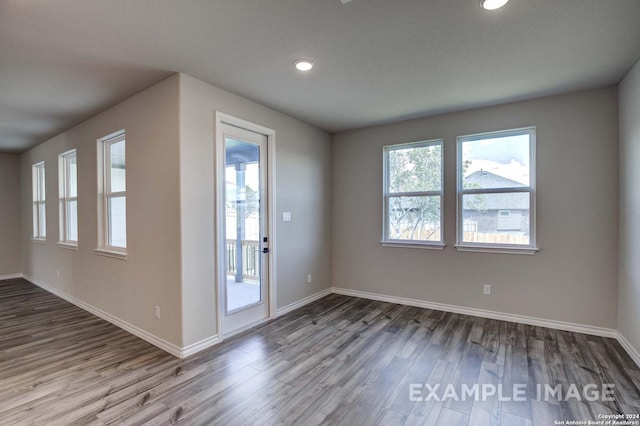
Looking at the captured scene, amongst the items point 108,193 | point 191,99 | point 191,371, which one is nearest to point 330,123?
point 191,99

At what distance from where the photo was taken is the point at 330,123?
175 inches

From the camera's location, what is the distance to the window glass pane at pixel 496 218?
359cm

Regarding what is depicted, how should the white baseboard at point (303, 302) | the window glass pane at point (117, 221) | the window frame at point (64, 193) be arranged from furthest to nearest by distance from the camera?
the window frame at point (64, 193) → the white baseboard at point (303, 302) → the window glass pane at point (117, 221)

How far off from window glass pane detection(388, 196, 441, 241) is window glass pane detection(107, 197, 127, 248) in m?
3.52

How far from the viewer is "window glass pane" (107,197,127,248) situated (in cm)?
368

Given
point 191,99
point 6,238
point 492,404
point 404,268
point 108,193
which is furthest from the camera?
point 6,238

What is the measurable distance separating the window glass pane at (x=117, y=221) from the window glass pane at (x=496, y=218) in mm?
4226

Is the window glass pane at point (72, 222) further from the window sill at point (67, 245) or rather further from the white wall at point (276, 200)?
the white wall at point (276, 200)

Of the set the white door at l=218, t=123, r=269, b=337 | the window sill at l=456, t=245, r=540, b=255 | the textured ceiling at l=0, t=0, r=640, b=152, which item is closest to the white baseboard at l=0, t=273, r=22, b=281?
the textured ceiling at l=0, t=0, r=640, b=152

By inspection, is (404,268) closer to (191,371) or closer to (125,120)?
(191,371)

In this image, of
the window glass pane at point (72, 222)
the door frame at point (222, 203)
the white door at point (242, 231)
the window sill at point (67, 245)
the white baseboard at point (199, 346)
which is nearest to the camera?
the white baseboard at point (199, 346)

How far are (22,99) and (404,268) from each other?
5.03 metres

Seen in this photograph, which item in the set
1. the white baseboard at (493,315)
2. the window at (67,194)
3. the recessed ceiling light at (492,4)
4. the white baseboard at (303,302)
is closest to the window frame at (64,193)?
the window at (67,194)

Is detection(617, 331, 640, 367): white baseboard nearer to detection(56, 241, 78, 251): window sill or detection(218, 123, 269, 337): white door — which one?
detection(218, 123, 269, 337): white door
